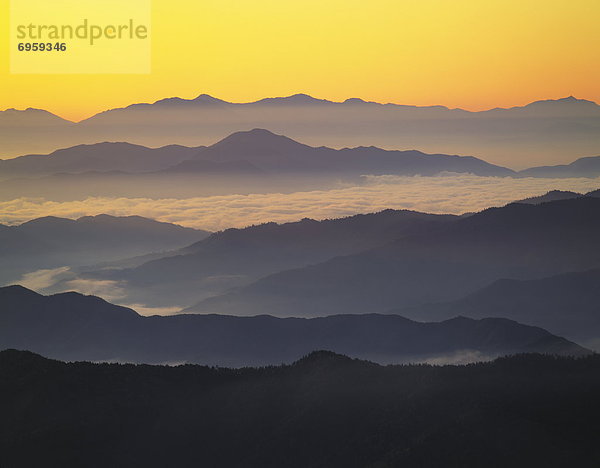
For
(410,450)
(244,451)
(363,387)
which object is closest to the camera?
(410,450)

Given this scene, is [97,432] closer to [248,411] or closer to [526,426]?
[248,411]

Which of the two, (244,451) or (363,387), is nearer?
(244,451)

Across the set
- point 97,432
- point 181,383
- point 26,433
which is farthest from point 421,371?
point 26,433

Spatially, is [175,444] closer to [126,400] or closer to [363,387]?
[126,400]

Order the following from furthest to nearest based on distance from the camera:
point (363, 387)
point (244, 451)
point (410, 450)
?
point (363, 387), point (244, 451), point (410, 450)

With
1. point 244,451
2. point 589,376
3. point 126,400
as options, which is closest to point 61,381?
point 126,400

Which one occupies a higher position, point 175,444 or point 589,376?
point 589,376
